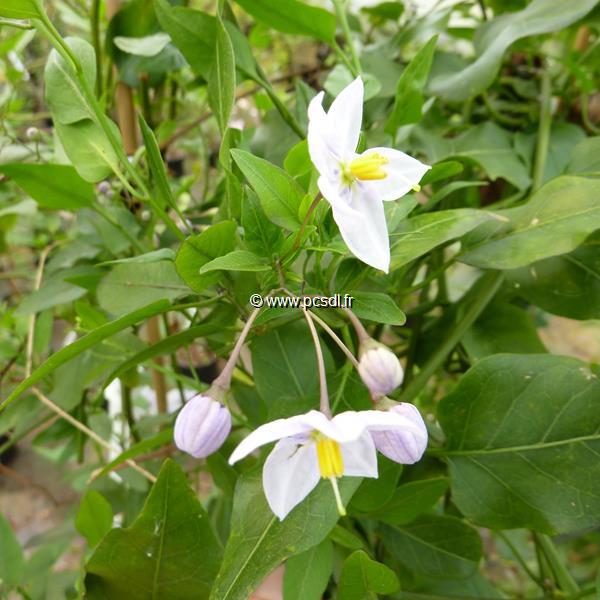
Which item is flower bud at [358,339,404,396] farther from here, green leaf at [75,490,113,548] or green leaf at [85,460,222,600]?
green leaf at [75,490,113,548]

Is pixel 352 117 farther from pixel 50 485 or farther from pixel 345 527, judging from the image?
pixel 50 485

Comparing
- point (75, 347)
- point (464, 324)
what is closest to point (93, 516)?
point (75, 347)

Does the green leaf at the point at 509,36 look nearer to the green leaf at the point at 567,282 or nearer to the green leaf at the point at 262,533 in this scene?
the green leaf at the point at 567,282

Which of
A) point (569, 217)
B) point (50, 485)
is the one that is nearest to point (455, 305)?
point (569, 217)

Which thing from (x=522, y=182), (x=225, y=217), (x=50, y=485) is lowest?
(x=50, y=485)

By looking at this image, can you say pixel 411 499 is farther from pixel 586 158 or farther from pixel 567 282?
pixel 586 158

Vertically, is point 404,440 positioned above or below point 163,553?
above

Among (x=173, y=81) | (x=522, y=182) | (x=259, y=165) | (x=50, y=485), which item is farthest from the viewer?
(x=50, y=485)
